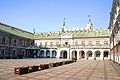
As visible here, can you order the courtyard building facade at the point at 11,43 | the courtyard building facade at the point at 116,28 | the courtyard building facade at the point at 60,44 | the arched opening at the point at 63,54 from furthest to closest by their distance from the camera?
1. the arched opening at the point at 63,54
2. the courtyard building facade at the point at 60,44
3. the courtyard building facade at the point at 11,43
4. the courtyard building facade at the point at 116,28

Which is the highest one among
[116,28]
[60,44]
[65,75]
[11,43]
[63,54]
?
[116,28]

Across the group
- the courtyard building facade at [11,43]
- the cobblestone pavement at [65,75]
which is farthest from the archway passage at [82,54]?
the cobblestone pavement at [65,75]

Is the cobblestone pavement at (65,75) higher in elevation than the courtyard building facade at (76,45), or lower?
lower

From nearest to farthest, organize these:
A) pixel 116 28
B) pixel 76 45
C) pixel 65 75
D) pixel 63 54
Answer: pixel 65 75
pixel 116 28
pixel 76 45
pixel 63 54

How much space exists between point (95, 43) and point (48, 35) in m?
19.9

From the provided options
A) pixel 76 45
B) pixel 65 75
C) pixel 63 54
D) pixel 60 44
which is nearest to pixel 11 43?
pixel 60 44

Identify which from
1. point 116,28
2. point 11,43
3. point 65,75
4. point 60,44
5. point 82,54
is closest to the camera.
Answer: point 65,75

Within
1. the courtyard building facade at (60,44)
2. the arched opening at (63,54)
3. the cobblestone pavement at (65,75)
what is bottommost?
the cobblestone pavement at (65,75)

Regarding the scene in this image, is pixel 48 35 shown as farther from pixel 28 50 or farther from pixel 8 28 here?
pixel 8 28

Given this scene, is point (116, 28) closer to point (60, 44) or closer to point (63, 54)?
point (60, 44)

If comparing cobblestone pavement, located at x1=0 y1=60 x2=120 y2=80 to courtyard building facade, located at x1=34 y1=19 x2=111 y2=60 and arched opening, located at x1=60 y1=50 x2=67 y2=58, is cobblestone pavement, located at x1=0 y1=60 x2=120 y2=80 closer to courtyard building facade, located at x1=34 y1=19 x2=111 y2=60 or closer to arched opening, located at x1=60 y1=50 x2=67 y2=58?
courtyard building facade, located at x1=34 y1=19 x2=111 y2=60

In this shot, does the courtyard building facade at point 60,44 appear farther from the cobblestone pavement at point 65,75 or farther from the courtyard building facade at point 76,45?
the cobblestone pavement at point 65,75

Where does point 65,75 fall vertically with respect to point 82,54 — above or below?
below

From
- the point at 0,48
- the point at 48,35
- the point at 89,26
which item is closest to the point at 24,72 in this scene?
the point at 0,48
